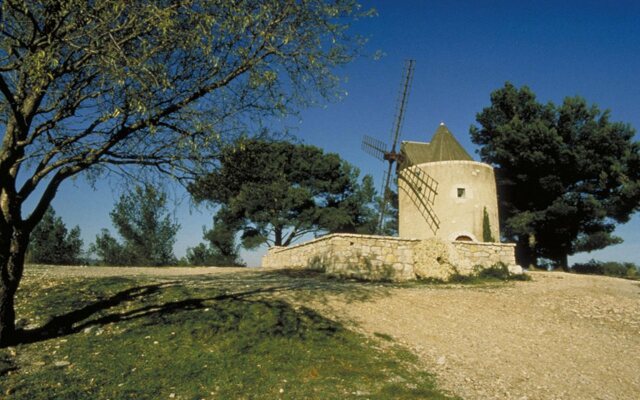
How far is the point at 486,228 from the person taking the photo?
21656 mm

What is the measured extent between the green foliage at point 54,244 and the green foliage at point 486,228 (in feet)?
87.4

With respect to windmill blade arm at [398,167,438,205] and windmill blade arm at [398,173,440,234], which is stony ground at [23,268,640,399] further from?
windmill blade arm at [398,167,438,205]

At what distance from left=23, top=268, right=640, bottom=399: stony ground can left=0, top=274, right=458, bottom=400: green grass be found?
72cm

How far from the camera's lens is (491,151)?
30.8 m

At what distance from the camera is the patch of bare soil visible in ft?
18.1

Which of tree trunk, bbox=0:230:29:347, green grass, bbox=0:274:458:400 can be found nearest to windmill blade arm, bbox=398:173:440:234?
green grass, bbox=0:274:458:400

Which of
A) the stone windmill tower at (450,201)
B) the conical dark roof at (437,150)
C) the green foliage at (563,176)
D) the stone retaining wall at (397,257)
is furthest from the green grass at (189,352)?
the green foliage at (563,176)

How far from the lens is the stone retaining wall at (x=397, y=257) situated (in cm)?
1462

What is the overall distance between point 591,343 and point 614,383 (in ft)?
7.71

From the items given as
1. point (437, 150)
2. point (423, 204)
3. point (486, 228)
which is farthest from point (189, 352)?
point (437, 150)

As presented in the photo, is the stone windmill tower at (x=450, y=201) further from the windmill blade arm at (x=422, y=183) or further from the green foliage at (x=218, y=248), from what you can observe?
the green foliage at (x=218, y=248)

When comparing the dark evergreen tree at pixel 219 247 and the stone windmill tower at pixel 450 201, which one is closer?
the stone windmill tower at pixel 450 201

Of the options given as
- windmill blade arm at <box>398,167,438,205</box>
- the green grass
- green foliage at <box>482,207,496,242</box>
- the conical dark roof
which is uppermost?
the conical dark roof

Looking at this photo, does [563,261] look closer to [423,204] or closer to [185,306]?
[423,204]
